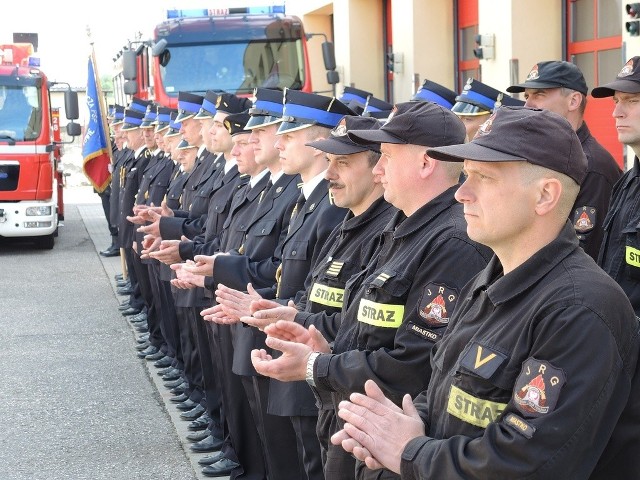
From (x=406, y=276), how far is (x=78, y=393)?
18.6ft

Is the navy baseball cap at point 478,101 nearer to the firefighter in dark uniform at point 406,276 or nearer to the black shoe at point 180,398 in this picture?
the firefighter in dark uniform at point 406,276

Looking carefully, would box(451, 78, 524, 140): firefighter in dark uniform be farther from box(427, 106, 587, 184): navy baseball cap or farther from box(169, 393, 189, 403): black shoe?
box(169, 393, 189, 403): black shoe

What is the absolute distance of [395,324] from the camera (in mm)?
3617

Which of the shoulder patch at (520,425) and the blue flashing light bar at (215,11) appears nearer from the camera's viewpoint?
Answer: the shoulder patch at (520,425)

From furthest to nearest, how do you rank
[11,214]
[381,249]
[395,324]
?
[11,214], [381,249], [395,324]

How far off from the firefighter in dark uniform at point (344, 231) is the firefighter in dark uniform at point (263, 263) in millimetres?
1060

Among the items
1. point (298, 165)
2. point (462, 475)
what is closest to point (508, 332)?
point (462, 475)

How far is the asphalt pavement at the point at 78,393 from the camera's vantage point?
690cm

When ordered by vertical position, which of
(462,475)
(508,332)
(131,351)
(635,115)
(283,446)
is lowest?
(131,351)

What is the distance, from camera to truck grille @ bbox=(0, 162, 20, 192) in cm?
1677

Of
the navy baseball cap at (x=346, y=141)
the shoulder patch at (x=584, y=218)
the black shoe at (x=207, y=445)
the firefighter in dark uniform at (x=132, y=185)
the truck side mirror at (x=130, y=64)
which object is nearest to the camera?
the navy baseball cap at (x=346, y=141)

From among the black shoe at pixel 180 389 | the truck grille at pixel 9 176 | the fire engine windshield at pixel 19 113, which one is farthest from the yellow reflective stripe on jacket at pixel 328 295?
the fire engine windshield at pixel 19 113

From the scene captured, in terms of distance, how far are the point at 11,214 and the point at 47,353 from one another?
7103 mm

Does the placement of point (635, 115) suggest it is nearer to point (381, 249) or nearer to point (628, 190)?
point (628, 190)
